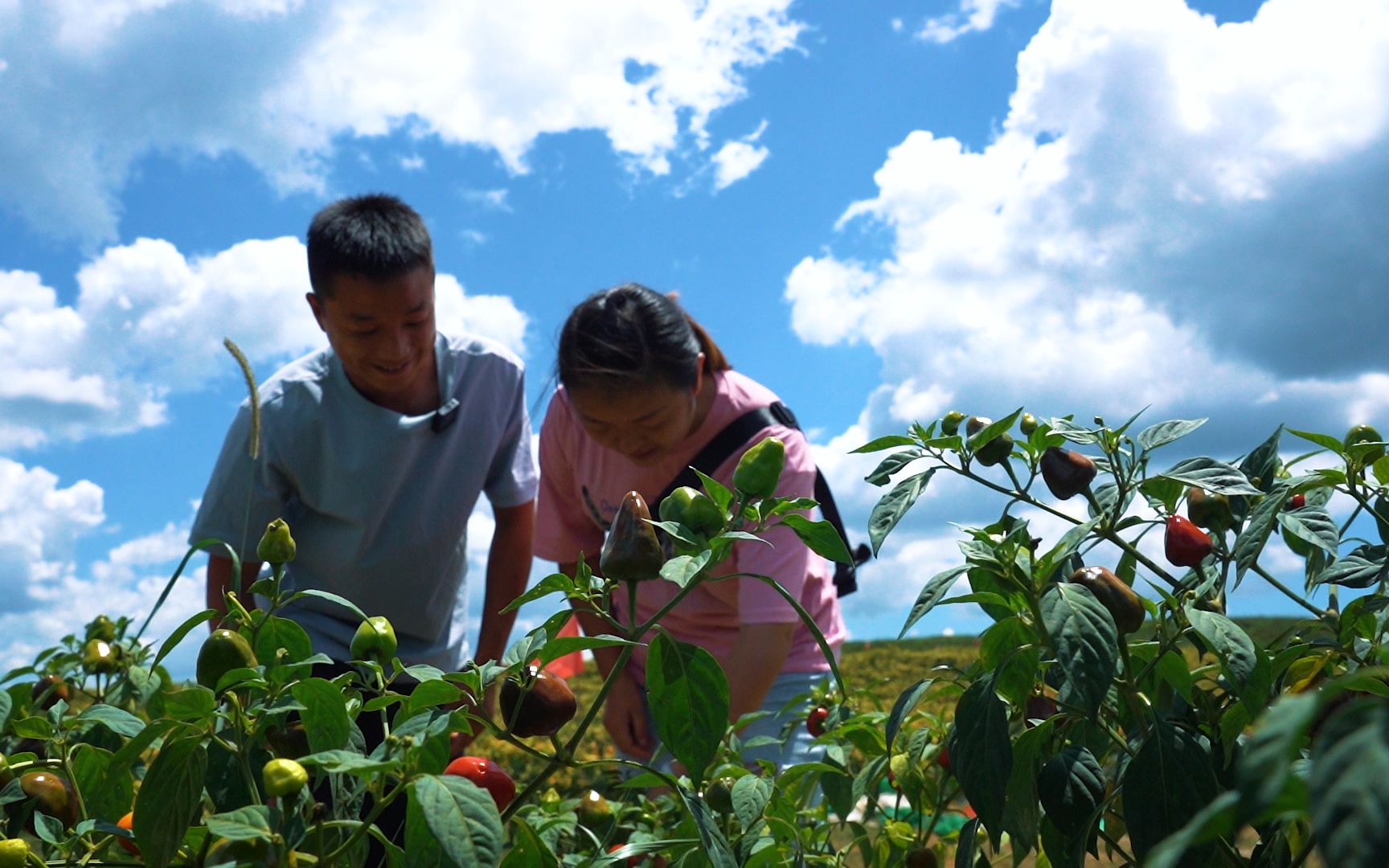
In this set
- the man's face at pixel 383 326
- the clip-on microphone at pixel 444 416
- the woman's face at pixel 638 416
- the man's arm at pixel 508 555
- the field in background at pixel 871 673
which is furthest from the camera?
the field in background at pixel 871 673

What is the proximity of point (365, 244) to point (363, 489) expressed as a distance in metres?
0.61

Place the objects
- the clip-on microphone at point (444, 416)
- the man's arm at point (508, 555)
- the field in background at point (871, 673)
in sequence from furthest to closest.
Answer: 1. the field in background at point (871, 673)
2. the man's arm at point (508, 555)
3. the clip-on microphone at point (444, 416)

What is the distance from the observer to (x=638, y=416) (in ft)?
8.45

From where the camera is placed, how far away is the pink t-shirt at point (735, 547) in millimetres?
2609

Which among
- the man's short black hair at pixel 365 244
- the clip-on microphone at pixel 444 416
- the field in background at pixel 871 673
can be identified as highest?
the man's short black hair at pixel 365 244

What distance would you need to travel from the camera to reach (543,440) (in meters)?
3.04

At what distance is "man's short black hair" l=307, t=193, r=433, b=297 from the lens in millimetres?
2707

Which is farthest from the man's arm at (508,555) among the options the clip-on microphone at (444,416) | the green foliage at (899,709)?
A: the green foliage at (899,709)

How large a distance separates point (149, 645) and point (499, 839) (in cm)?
124

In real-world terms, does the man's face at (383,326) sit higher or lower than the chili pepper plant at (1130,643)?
higher

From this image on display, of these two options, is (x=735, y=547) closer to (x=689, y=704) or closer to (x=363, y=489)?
(x=363, y=489)

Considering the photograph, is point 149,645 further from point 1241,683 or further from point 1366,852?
point 1366,852

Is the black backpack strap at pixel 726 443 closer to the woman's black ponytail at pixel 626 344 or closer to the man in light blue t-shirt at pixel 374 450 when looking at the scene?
the woman's black ponytail at pixel 626 344

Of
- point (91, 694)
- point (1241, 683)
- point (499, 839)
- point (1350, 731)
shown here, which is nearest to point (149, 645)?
point (91, 694)
